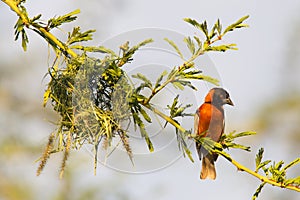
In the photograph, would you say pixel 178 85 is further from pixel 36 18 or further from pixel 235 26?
pixel 36 18

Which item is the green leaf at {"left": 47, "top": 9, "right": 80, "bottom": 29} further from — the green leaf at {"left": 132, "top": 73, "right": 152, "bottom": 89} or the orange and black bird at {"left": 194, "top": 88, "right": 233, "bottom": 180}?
the orange and black bird at {"left": 194, "top": 88, "right": 233, "bottom": 180}

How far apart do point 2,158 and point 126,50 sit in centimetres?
341

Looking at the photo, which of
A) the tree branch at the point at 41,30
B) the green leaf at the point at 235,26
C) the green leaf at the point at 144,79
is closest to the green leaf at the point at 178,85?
the green leaf at the point at 144,79

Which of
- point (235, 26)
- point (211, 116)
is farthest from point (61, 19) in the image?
point (211, 116)

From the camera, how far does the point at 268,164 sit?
1.91 meters

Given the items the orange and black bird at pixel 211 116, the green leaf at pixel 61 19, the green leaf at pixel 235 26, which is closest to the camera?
the green leaf at pixel 235 26

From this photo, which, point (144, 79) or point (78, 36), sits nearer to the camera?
point (144, 79)

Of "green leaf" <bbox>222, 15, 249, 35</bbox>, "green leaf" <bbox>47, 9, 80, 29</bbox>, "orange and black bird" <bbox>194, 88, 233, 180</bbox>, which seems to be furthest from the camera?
"orange and black bird" <bbox>194, 88, 233, 180</bbox>

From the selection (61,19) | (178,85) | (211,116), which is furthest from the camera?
(211,116)

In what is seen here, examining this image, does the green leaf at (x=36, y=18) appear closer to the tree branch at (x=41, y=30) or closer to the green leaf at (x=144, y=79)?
the tree branch at (x=41, y=30)

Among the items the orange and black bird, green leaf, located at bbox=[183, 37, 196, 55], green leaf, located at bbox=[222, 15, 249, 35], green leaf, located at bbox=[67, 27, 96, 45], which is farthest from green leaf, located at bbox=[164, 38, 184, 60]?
the orange and black bird

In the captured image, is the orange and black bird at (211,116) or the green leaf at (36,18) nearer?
the green leaf at (36,18)

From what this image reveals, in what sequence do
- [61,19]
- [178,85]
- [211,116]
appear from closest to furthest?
[178,85] → [61,19] → [211,116]

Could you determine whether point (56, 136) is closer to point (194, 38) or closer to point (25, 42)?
point (25, 42)
